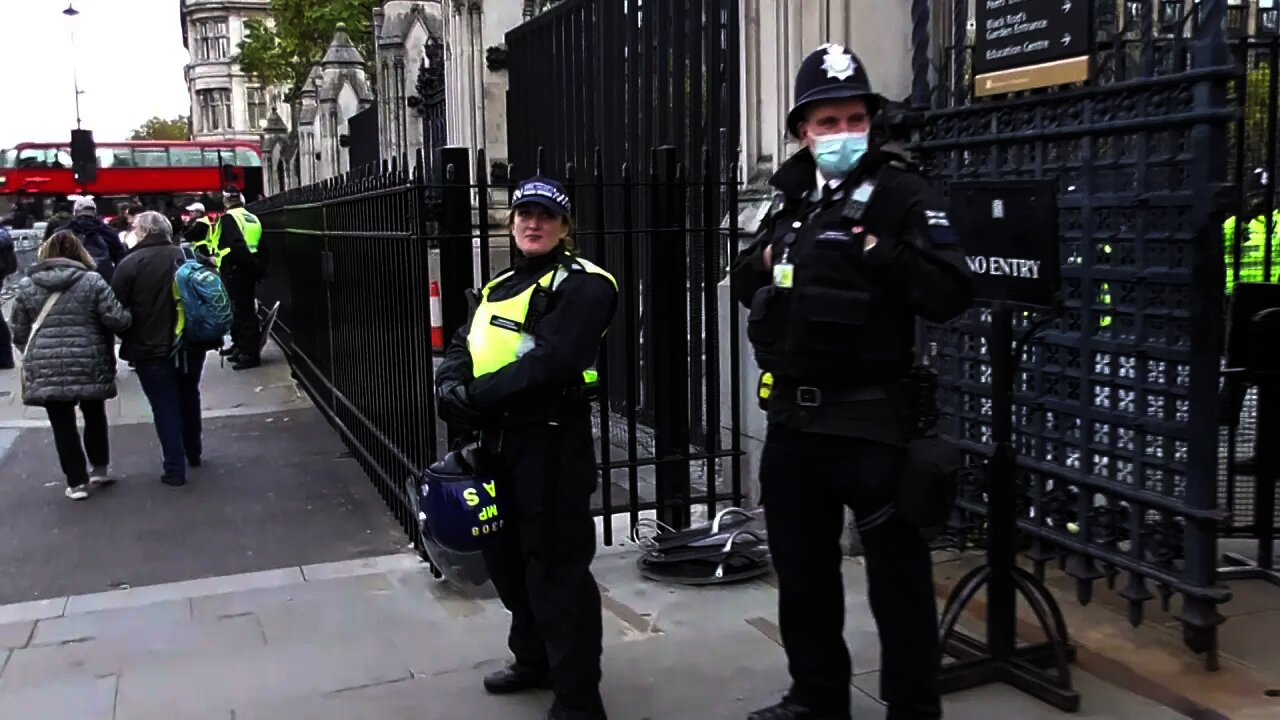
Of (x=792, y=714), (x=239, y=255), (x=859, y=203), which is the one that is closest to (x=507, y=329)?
(x=859, y=203)

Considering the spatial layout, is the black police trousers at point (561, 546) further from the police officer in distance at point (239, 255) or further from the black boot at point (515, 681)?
the police officer in distance at point (239, 255)

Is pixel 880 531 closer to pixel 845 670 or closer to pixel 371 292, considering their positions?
pixel 845 670

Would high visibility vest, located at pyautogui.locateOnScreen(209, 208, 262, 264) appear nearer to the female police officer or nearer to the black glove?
the black glove

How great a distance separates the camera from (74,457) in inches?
294

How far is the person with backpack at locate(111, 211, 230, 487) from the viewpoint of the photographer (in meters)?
7.79

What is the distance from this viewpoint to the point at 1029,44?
4.18 m

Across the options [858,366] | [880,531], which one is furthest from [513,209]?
[880,531]

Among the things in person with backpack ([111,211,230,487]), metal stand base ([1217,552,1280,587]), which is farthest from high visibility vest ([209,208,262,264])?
metal stand base ([1217,552,1280,587])

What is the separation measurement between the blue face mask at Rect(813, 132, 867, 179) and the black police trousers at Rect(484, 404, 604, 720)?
1.17 meters

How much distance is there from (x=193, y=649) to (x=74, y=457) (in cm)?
335

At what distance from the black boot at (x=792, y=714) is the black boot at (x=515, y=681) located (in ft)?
2.77

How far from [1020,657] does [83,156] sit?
20204mm

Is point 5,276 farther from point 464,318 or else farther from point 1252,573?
point 1252,573

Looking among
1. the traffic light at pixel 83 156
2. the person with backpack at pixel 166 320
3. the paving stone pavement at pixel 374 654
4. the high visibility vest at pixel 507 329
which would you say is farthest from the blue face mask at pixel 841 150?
the traffic light at pixel 83 156
